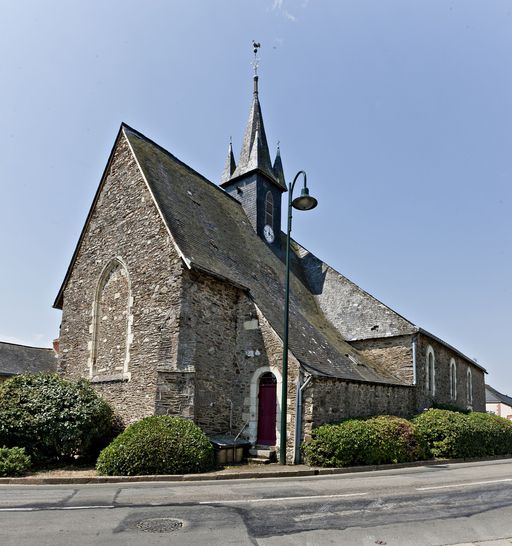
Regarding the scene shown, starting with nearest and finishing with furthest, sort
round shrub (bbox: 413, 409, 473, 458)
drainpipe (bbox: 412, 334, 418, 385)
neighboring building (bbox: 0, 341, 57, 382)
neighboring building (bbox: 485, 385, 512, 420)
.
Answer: round shrub (bbox: 413, 409, 473, 458) < drainpipe (bbox: 412, 334, 418, 385) < neighboring building (bbox: 0, 341, 57, 382) < neighboring building (bbox: 485, 385, 512, 420)

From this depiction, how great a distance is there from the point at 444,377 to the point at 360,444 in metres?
12.4

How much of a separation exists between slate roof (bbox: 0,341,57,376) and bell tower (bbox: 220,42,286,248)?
53.7 ft

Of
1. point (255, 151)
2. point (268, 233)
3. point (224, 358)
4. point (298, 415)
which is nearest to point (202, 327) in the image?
point (224, 358)

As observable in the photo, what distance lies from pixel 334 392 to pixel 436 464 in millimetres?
3808

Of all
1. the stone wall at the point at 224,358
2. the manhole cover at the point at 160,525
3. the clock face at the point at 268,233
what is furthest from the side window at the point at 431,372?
the manhole cover at the point at 160,525

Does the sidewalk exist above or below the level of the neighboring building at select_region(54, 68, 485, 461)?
below

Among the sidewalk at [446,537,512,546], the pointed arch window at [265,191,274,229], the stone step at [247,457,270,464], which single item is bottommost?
the stone step at [247,457,270,464]

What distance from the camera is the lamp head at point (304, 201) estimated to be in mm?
12609

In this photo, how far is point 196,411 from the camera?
516 inches

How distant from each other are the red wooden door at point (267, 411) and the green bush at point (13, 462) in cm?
622

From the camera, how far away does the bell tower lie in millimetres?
23156

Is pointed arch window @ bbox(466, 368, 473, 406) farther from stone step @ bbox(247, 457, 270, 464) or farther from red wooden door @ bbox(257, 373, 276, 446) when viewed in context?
stone step @ bbox(247, 457, 270, 464)

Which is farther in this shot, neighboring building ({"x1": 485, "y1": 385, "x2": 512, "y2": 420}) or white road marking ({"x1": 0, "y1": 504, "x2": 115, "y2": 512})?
neighboring building ({"x1": 485, "y1": 385, "x2": 512, "y2": 420})

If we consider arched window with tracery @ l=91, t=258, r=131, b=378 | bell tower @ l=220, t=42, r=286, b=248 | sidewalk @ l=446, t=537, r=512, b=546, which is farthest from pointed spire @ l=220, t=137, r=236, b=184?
sidewalk @ l=446, t=537, r=512, b=546
